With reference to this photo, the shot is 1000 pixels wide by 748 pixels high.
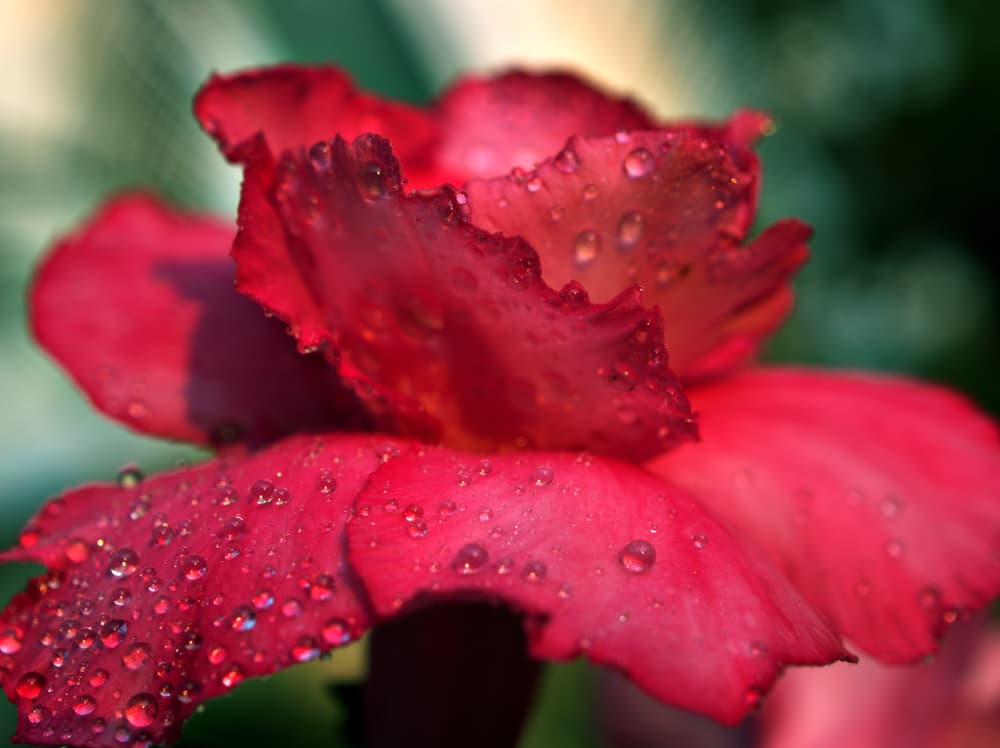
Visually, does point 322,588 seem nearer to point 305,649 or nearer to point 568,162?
point 305,649

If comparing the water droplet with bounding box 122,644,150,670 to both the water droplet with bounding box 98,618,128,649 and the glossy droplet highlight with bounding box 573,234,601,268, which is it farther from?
the glossy droplet highlight with bounding box 573,234,601,268

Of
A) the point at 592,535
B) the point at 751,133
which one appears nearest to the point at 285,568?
the point at 592,535

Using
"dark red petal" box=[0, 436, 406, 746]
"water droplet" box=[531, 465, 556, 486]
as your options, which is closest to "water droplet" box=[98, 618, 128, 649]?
"dark red petal" box=[0, 436, 406, 746]

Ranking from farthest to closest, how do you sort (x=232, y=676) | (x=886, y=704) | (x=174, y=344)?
(x=886, y=704) → (x=174, y=344) → (x=232, y=676)

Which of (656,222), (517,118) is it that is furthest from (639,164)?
(517,118)

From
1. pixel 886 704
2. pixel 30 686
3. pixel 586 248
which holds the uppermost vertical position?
pixel 586 248

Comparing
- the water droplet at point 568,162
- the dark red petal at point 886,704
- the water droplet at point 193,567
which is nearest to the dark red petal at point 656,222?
the water droplet at point 568,162

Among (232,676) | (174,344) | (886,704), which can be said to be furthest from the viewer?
(886,704)
